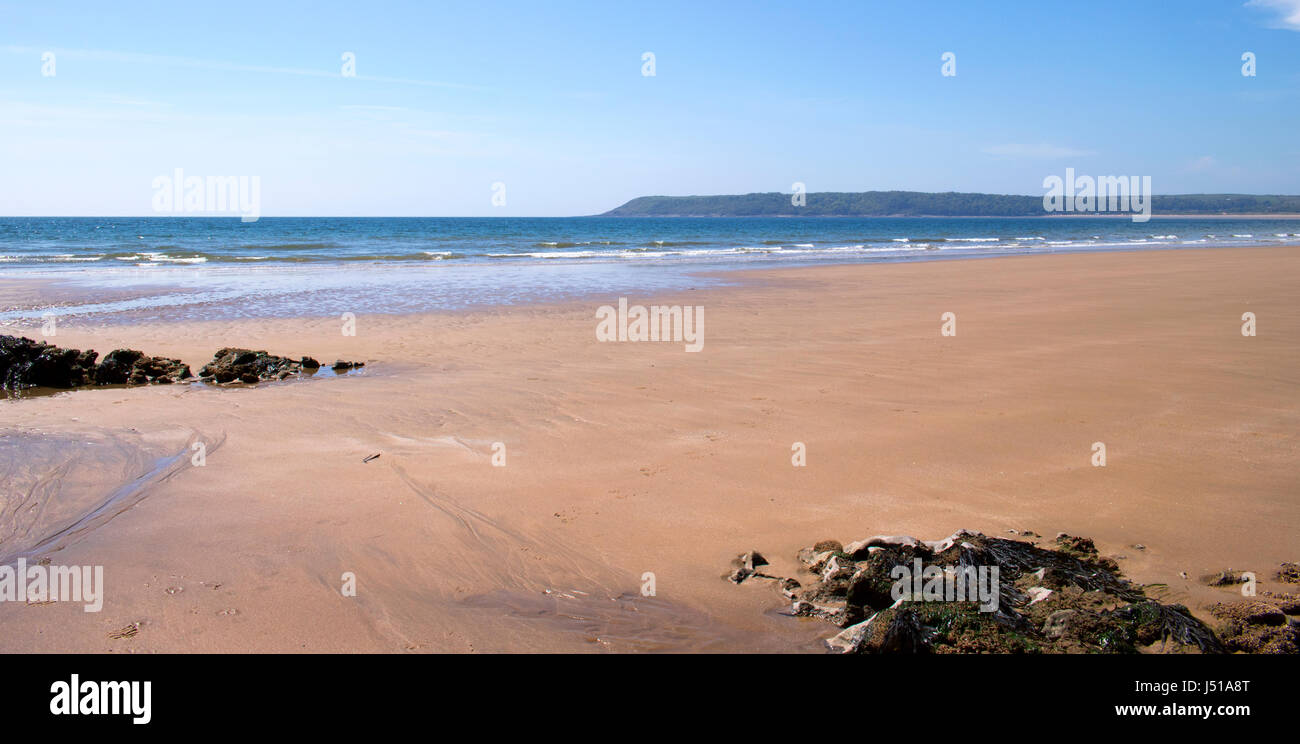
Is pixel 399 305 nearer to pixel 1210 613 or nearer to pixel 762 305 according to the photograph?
pixel 762 305

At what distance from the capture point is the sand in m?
3.80

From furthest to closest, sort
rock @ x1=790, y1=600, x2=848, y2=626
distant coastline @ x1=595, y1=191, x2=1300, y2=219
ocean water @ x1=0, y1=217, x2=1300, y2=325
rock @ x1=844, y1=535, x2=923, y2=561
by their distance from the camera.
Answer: distant coastline @ x1=595, y1=191, x2=1300, y2=219 < ocean water @ x1=0, y1=217, x2=1300, y2=325 < rock @ x1=844, y1=535, x2=923, y2=561 < rock @ x1=790, y1=600, x2=848, y2=626

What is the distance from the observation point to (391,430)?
6.77 m

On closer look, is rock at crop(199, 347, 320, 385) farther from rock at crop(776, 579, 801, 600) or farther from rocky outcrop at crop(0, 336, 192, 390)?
rock at crop(776, 579, 801, 600)

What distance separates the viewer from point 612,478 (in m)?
5.57

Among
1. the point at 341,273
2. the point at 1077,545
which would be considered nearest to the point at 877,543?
the point at 1077,545

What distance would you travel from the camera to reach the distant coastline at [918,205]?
140750 mm

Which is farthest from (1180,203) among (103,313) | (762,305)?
(103,313)

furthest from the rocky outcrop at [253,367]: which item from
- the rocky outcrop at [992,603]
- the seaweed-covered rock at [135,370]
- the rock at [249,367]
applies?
the rocky outcrop at [992,603]

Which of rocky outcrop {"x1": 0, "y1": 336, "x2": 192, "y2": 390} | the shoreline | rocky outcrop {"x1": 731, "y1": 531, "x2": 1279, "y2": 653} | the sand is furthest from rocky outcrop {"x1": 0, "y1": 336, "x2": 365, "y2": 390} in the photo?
rocky outcrop {"x1": 731, "y1": 531, "x2": 1279, "y2": 653}

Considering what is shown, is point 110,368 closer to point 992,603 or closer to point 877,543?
point 877,543

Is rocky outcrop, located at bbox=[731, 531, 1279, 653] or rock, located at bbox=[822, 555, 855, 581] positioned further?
rock, located at bbox=[822, 555, 855, 581]

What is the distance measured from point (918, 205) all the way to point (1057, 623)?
16652 cm
